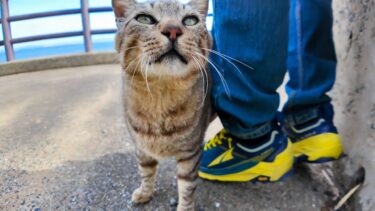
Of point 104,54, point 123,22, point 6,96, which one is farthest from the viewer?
point 104,54

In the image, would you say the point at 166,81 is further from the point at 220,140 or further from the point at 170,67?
the point at 220,140

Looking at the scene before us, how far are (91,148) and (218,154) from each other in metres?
0.79

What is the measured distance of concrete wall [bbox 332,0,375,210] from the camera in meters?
1.46

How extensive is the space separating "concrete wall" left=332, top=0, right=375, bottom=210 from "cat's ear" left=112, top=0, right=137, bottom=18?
1033mm

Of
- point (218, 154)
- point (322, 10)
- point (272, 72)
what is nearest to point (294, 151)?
point (218, 154)

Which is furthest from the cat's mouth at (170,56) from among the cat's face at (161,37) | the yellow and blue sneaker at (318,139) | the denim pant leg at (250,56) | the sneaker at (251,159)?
the yellow and blue sneaker at (318,139)

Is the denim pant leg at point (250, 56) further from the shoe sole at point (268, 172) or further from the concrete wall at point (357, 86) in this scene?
the concrete wall at point (357, 86)

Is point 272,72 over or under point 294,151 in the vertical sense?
over

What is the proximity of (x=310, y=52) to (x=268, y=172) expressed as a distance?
0.59 metres

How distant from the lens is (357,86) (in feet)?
5.30

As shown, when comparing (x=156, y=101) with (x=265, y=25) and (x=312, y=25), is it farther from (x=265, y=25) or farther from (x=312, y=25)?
(x=312, y=25)

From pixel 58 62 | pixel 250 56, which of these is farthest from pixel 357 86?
pixel 58 62

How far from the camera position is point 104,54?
13.3 ft

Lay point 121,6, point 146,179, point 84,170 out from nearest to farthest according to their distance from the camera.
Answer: point 121,6 → point 146,179 → point 84,170
